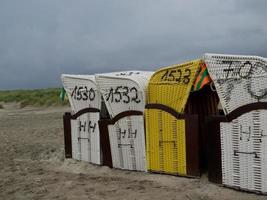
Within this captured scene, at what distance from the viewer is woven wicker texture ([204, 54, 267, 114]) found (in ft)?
27.9

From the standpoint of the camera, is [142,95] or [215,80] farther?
[142,95]

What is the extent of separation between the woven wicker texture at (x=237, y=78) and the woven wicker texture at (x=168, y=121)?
55 cm

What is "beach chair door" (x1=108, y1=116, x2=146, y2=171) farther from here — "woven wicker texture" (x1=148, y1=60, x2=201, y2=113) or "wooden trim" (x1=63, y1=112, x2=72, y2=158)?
"wooden trim" (x1=63, y1=112, x2=72, y2=158)

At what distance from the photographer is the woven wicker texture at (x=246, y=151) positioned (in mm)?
8508

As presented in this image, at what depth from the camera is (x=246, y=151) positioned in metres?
8.76

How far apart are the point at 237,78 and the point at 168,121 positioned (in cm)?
195

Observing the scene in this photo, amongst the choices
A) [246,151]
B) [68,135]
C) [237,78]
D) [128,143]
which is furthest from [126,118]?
[246,151]

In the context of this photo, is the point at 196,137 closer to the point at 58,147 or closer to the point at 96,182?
the point at 96,182

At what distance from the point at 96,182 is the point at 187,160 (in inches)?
77.5

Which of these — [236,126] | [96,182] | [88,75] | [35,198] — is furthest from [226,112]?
[88,75]

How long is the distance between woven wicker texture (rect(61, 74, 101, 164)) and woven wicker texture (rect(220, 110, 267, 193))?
3875 millimetres

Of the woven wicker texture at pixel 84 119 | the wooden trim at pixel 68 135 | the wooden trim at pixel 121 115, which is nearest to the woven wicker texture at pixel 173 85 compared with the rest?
the wooden trim at pixel 121 115

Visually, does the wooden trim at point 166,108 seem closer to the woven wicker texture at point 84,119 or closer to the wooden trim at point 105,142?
the wooden trim at point 105,142

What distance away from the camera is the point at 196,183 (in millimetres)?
9719
